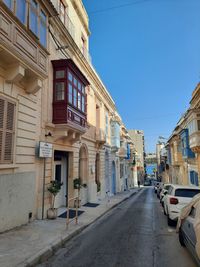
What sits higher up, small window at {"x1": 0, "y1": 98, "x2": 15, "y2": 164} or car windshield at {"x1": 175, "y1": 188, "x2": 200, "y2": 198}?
small window at {"x1": 0, "y1": 98, "x2": 15, "y2": 164}

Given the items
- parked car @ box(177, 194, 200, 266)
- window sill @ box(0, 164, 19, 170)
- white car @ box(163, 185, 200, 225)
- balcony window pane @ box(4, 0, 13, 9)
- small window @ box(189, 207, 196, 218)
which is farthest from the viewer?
white car @ box(163, 185, 200, 225)

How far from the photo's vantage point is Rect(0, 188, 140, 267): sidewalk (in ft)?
15.5

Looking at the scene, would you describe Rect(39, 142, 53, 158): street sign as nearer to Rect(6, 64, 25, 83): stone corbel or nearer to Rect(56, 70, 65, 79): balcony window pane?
Rect(6, 64, 25, 83): stone corbel

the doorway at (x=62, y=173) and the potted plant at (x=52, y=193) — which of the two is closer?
the potted plant at (x=52, y=193)

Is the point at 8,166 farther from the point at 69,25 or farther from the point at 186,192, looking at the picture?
the point at 69,25

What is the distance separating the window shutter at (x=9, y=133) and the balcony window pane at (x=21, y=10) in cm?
285

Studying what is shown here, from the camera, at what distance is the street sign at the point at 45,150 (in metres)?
8.89

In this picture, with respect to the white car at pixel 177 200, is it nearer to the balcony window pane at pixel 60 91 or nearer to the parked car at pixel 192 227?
the parked car at pixel 192 227

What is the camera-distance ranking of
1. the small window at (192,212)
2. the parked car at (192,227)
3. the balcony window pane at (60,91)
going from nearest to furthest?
the parked car at (192,227)
the small window at (192,212)
the balcony window pane at (60,91)

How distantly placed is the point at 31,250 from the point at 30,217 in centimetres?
300

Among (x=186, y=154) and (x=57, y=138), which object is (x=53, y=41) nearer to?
(x=57, y=138)

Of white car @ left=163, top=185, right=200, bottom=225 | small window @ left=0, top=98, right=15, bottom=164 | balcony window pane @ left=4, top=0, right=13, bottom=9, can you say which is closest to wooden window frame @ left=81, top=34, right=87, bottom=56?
balcony window pane @ left=4, top=0, right=13, bottom=9

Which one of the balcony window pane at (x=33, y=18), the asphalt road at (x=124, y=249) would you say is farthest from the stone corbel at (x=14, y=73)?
the asphalt road at (x=124, y=249)

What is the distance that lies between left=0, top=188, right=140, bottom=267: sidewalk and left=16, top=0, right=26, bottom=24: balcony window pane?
6.79 meters
